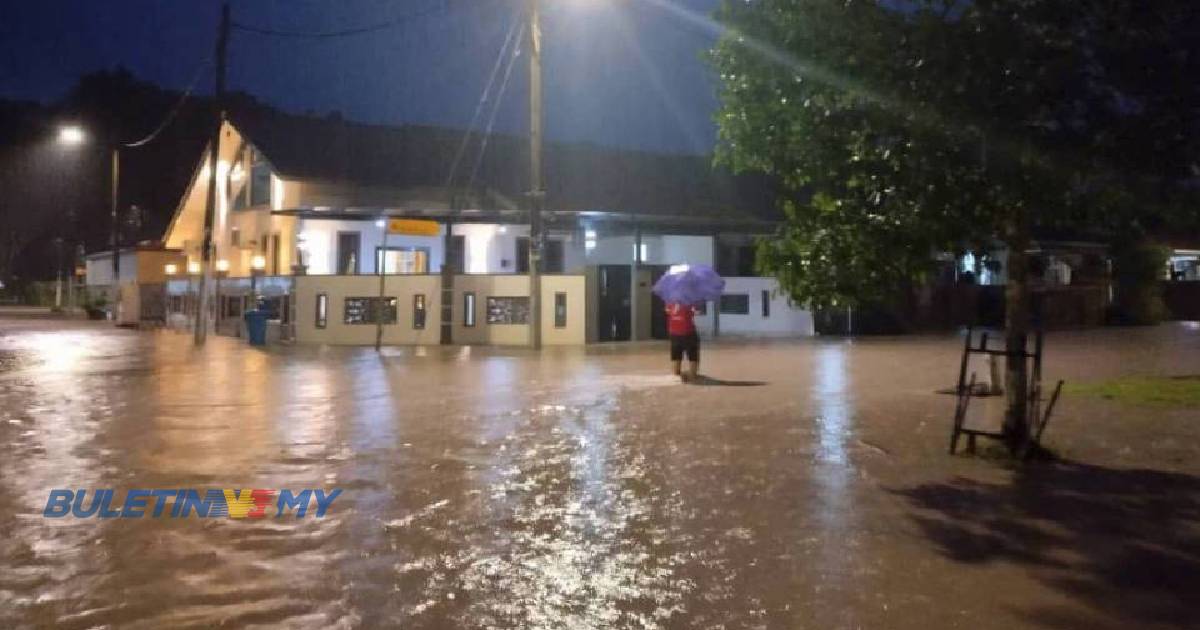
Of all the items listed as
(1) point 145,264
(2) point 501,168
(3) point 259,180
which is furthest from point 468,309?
(1) point 145,264

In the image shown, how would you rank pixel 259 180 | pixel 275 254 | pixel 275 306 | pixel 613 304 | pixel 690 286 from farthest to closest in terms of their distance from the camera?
pixel 259 180
pixel 275 254
pixel 275 306
pixel 613 304
pixel 690 286

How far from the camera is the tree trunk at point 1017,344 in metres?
10.1

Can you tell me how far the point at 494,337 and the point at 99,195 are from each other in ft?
158

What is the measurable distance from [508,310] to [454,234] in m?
7.92

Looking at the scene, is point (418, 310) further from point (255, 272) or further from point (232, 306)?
point (232, 306)

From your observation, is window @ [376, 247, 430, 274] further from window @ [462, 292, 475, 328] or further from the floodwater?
the floodwater

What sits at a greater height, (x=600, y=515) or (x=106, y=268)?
(x=106, y=268)

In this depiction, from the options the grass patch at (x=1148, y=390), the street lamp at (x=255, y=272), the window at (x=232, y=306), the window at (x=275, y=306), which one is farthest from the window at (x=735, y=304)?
the grass patch at (x=1148, y=390)

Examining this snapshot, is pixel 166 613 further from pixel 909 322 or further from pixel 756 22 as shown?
pixel 909 322

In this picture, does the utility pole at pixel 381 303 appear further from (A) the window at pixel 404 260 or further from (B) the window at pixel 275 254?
(B) the window at pixel 275 254

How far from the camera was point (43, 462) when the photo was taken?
10.2m

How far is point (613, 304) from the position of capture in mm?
31312

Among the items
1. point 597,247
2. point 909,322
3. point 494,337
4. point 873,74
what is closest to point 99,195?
point 597,247

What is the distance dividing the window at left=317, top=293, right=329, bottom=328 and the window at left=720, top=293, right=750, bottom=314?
12.4 m
